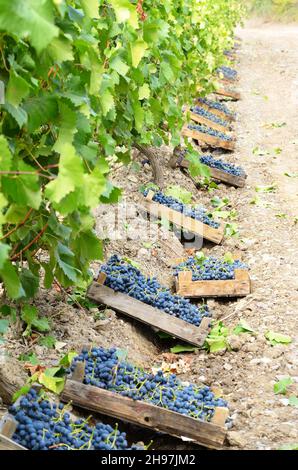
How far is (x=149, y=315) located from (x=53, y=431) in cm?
184

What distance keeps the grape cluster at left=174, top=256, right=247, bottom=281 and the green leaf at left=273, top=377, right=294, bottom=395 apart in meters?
1.45

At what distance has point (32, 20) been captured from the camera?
1.82 metres

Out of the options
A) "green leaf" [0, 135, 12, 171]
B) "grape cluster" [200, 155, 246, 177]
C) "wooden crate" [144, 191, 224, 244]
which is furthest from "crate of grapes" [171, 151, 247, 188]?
"green leaf" [0, 135, 12, 171]

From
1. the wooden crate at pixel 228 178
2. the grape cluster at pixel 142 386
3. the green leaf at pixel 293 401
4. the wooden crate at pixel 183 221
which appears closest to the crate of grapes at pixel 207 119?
the wooden crate at pixel 228 178

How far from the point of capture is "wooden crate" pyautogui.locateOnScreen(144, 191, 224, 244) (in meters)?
6.52

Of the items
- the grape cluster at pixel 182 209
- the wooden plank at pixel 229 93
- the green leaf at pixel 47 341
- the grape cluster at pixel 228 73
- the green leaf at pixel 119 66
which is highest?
the grape cluster at pixel 228 73

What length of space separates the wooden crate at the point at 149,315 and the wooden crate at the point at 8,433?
1.90m

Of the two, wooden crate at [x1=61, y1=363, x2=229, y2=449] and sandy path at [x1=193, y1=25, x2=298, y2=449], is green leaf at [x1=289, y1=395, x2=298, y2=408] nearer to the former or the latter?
sandy path at [x1=193, y1=25, x2=298, y2=449]

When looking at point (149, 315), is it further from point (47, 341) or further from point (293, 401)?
point (293, 401)

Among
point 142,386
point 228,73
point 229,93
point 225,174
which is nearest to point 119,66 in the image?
point 142,386

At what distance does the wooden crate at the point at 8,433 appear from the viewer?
9.21ft

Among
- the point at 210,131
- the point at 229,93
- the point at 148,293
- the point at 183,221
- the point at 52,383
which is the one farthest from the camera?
the point at 229,93

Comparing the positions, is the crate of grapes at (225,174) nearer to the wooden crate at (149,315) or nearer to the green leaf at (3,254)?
the wooden crate at (149,315)
